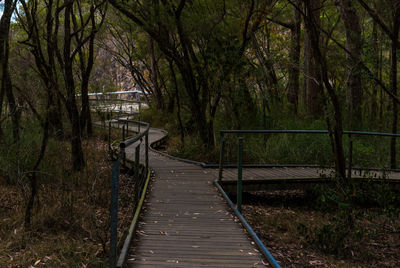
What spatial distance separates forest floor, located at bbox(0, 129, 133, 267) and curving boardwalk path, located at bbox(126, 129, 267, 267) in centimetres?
57

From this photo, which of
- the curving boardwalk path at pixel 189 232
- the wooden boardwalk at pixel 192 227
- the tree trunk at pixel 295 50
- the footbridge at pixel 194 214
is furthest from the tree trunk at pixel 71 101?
the tree trunk at pixel 295 50

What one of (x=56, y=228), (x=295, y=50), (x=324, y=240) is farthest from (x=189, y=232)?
(x=295, y=50)

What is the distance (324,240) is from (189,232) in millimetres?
2096

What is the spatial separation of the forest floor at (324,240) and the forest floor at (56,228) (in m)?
2.43

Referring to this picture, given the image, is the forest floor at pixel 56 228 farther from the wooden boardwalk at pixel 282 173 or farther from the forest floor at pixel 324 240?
the wooden boardwalk at pixel 282 173

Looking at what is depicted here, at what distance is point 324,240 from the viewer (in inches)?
235

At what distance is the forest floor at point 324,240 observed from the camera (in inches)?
225

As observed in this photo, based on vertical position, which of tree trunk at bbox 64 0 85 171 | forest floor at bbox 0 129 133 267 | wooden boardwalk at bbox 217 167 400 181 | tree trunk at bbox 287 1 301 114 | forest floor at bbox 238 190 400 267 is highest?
tree trunk at bbox 287 1 301 114


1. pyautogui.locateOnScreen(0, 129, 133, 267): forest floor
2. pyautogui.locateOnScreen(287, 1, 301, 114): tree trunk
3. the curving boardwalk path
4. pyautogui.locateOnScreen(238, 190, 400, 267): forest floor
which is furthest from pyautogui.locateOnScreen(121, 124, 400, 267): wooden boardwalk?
pyautogui.locateOnScreen(287, 1, 301, 114): tree trunk

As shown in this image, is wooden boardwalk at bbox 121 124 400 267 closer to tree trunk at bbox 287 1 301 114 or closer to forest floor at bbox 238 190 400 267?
forest floor at bbox 238 190 400 267

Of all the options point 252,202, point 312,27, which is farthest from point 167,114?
point 312,27

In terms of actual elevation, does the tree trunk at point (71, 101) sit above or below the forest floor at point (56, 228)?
above

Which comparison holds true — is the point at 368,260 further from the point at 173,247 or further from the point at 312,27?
the point at 312,27

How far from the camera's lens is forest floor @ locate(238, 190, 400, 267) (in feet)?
18.7
